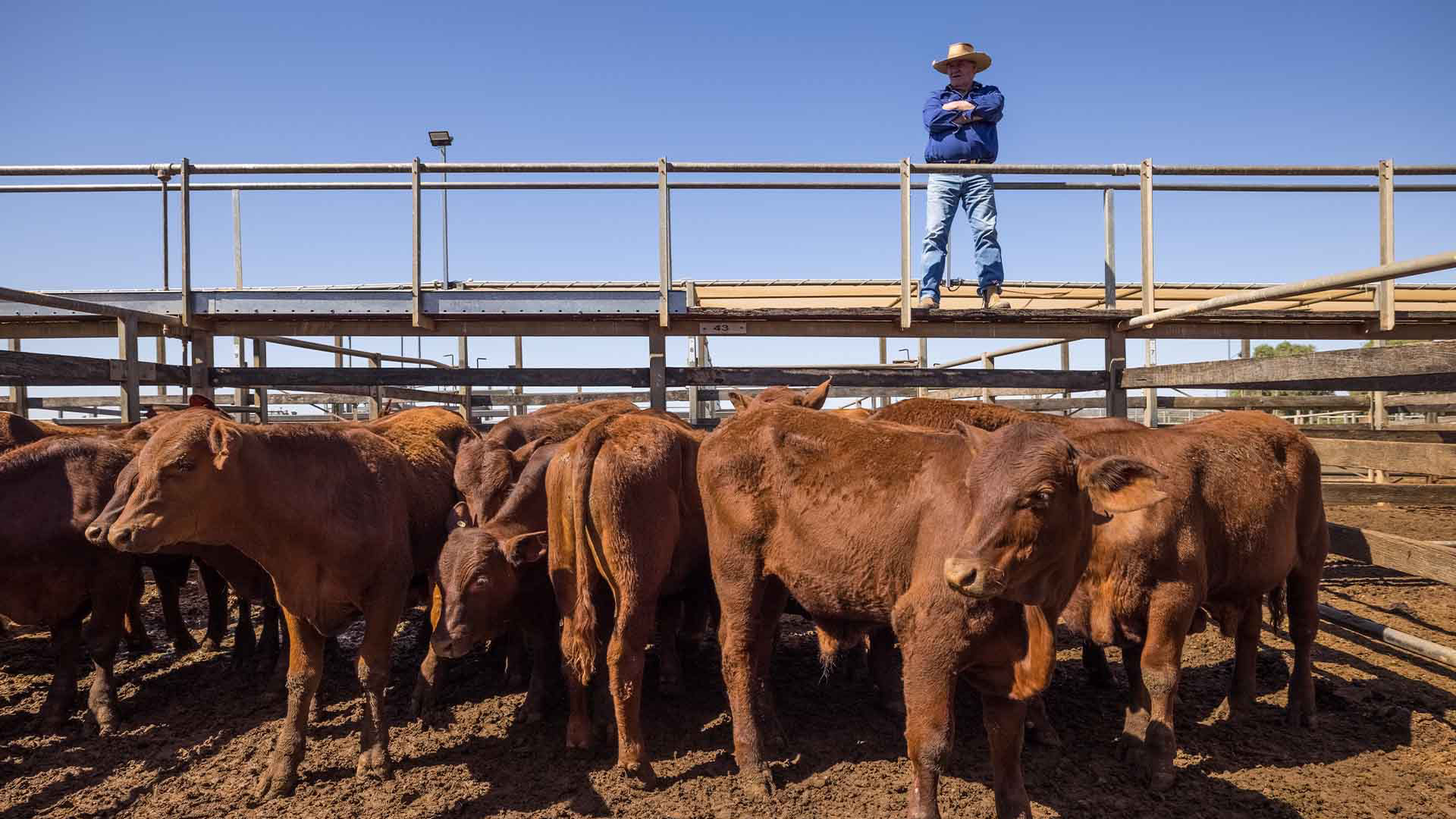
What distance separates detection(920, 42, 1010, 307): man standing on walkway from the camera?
7.80m

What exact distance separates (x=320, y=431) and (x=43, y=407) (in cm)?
1167

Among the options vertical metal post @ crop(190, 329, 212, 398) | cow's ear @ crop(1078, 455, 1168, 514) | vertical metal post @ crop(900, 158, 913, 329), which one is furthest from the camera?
vertical metal post @ crop(190, 329, 212, 398)

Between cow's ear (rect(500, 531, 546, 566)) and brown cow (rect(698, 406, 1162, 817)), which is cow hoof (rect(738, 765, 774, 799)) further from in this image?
cow's ear (rect(500, 531, 546, 566))

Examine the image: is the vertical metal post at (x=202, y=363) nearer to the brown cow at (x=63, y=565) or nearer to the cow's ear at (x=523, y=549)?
the brown cow at (x=63, y=565)

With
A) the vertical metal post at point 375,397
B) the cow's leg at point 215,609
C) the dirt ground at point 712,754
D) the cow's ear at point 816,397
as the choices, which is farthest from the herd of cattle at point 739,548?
the vertical metal post at point 375,397

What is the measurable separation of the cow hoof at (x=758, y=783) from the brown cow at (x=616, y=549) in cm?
50

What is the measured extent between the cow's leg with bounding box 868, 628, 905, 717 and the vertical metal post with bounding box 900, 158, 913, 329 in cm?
283

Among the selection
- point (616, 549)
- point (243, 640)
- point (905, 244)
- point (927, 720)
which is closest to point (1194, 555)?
point (927, 720)

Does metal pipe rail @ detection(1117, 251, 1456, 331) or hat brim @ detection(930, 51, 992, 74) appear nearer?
metal pipe rail @ detection(1117, 251, 1456, 331)

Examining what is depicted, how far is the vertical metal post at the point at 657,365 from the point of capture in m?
7.46

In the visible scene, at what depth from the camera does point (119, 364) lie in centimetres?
685

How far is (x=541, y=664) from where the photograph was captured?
538 centimetres

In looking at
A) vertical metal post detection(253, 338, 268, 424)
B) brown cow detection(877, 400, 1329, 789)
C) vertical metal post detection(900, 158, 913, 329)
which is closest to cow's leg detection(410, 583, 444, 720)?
brown cow detection(877, 400, 1329, 789)

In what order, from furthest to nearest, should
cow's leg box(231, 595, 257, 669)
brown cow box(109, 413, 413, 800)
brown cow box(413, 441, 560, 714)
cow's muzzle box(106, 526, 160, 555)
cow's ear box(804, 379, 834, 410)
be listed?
1. cow's ear box(804, 379, 834, 410)
2. cow's leg box(231, 595, 257, 669)
3. brown cow box(413, 441, 560, 714)
4. brown cow box(109, 413, 413, 800)
5. cow's muzzle box(106, 526, 160, 555)
